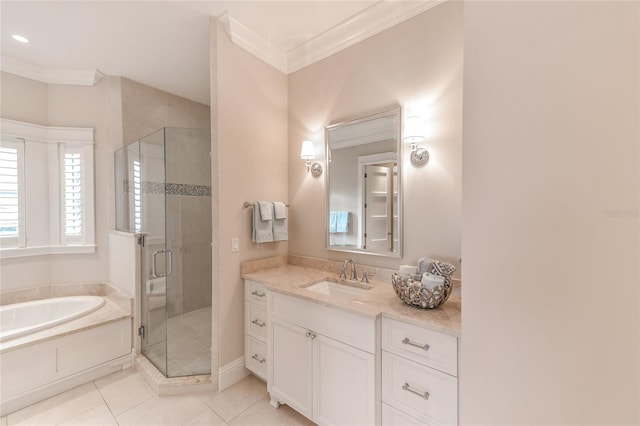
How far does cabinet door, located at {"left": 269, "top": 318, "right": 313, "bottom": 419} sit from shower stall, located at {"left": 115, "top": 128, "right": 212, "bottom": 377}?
86 centimetres

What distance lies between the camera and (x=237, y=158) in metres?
2.14

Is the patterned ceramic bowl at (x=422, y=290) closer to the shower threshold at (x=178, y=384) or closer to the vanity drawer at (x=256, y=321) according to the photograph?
the vanity drawer at (x=256, y=321)

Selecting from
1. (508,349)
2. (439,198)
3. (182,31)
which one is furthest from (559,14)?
(182,31)

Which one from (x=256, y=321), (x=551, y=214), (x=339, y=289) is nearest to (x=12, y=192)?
(x=256, y=321)

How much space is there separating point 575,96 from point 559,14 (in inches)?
7.9

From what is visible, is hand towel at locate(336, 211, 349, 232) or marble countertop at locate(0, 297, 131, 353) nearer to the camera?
marble countertop at locate(0, 297, 131, 353)

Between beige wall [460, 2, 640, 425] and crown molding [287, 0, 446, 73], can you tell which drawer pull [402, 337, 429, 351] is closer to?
beige wall [460, 2, 640, 425]

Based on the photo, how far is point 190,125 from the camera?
3.61 metres

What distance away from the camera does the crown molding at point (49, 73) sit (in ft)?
8.40

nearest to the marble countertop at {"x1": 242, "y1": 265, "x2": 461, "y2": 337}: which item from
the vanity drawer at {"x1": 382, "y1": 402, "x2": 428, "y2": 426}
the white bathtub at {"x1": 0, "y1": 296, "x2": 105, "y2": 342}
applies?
the vanity drawer at {"x1": 382, "y1": 402, "x2": 428, "y2": 426}

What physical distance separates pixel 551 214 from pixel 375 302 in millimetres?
1056

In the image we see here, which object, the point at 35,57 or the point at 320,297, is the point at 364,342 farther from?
the point at 35,57

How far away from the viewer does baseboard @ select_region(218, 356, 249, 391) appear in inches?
79.4

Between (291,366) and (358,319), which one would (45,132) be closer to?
(291,366)
